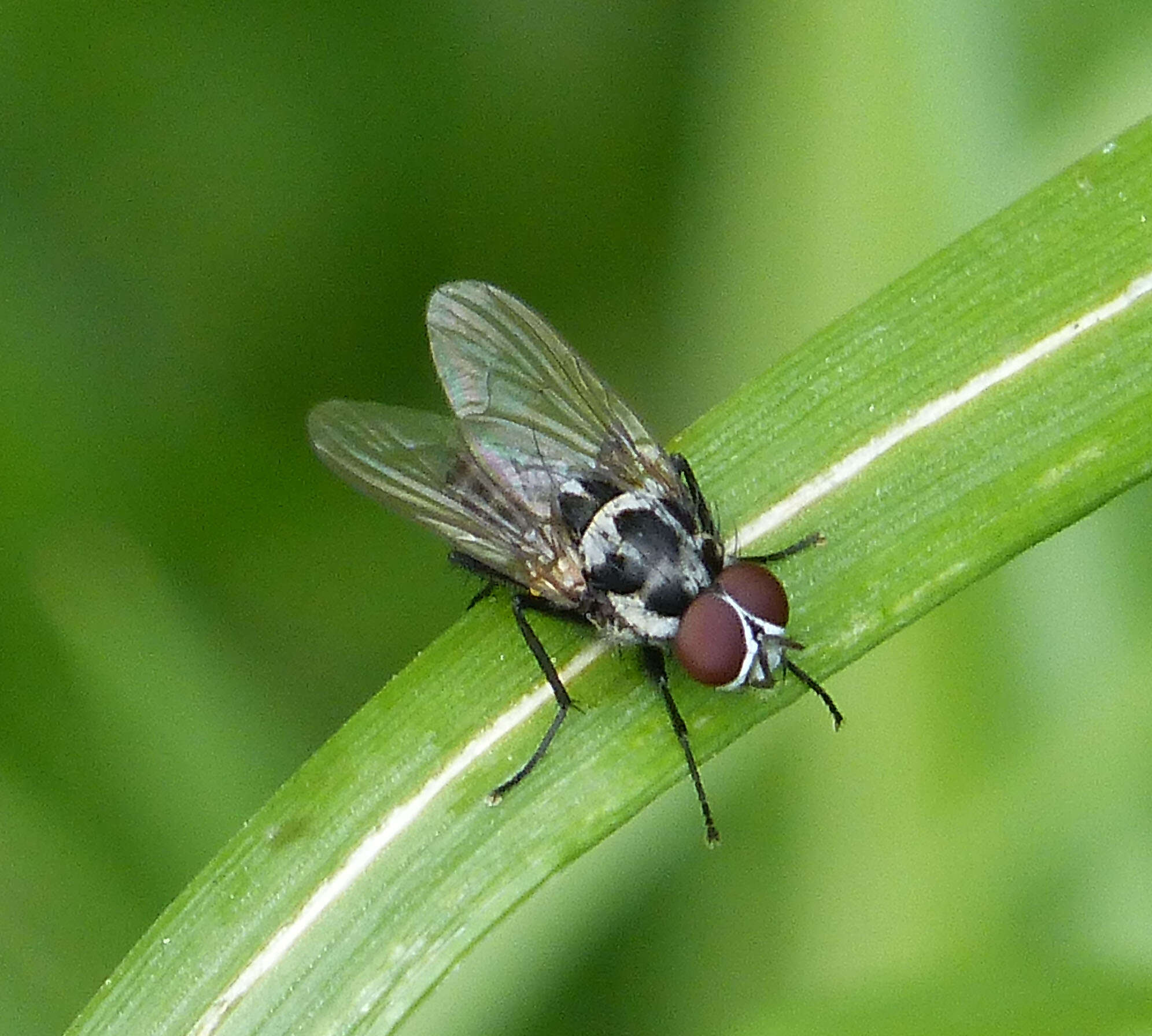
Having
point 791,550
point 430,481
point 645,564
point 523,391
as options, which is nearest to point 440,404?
point 523,391

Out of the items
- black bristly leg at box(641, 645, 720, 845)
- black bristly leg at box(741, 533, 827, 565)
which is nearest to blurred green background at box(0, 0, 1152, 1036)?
black bristly leg at box(641, 645, 720, 845)

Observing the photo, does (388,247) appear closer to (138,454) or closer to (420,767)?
(138,454)

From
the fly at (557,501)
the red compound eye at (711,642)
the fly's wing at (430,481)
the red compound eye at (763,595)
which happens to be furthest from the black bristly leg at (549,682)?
the red compound eye at (763,595)

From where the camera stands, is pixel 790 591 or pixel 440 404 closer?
pixel 790 591

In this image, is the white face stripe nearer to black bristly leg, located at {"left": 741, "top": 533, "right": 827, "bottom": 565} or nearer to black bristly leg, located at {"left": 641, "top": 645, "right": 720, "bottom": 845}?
black bristly leg, located at {"left": 741, "top": 533, "right": 827, "bottom": 565}

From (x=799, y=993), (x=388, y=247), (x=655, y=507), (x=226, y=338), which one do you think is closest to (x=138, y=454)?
(x=226, y=338)

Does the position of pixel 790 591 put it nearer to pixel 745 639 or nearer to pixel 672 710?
pixel 745 639
